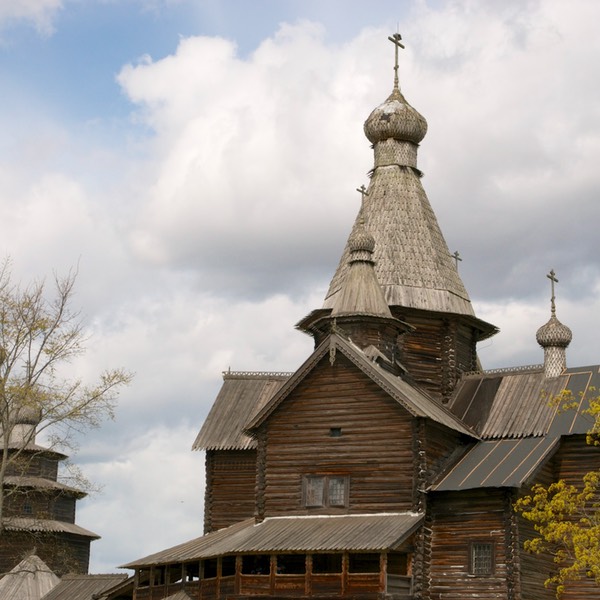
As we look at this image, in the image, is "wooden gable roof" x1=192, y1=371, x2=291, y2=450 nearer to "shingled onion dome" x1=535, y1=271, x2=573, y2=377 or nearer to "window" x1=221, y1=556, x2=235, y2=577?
"window" x1=221, y1=556, x2=235, y2=577

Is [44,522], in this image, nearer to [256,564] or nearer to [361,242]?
[256,564]

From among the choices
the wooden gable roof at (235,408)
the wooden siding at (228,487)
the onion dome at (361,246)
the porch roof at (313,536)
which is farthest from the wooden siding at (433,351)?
the porch roof at (313,536)

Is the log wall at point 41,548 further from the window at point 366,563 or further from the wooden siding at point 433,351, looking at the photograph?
the window at point 366,563

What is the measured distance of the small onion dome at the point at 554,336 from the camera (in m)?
38.3

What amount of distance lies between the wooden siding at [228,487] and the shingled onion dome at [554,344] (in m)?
10.6

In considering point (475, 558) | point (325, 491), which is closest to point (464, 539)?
point (475, 558)

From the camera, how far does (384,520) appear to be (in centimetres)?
3234

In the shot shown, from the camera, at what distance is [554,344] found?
3841cm

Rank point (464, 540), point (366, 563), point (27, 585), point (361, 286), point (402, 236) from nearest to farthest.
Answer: point (464, 540) < point (366, 563) < point (361, 286) < point (402, 236) < point (27, 585)

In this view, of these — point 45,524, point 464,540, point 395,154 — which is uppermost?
point 395,154

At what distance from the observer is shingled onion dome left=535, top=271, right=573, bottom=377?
125 ft

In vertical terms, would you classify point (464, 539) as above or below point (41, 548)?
below

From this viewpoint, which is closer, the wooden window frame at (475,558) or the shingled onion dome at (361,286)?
the wooden window frame at (475,558)

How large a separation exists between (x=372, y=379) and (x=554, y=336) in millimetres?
7837
